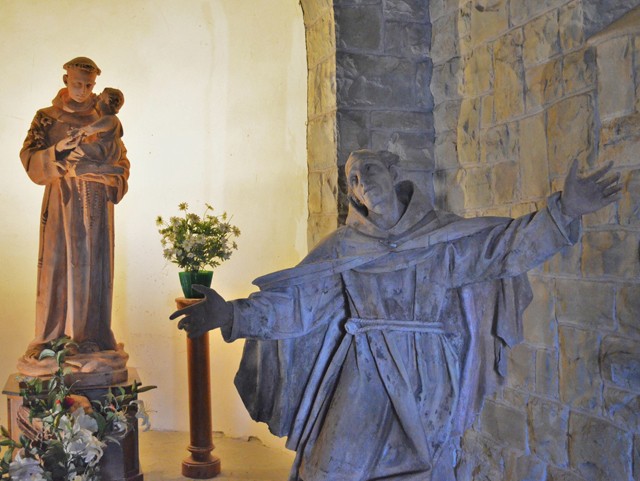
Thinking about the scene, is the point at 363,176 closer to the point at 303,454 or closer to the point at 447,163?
the point at 303,454

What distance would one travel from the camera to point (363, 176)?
2432 mm

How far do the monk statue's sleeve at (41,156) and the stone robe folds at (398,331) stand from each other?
2237mm

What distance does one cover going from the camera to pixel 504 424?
11.5 ft

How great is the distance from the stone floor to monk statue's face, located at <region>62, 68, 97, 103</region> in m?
2.21

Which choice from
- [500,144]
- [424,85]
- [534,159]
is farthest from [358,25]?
[534,159]

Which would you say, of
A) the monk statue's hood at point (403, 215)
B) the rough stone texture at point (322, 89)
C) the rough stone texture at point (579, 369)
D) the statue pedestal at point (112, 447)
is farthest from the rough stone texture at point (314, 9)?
the statue pedestal at point (112, 447)

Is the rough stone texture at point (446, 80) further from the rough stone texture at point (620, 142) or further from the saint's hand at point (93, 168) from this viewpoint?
the saint's hand at point (93, 168)

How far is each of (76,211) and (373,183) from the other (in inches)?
96.3

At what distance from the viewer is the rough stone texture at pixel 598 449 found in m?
2.79

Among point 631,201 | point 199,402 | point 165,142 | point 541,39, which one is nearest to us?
point 631,201

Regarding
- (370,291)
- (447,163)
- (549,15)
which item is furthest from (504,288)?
Result: (447,163)

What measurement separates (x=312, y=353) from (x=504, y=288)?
64 centimetres

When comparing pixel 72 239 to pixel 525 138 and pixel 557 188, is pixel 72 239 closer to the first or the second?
pixel 525 138

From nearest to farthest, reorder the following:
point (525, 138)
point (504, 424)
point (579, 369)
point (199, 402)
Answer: point (579, 369)
point (525, 138)
point (504, 424)
point (199, 402)
